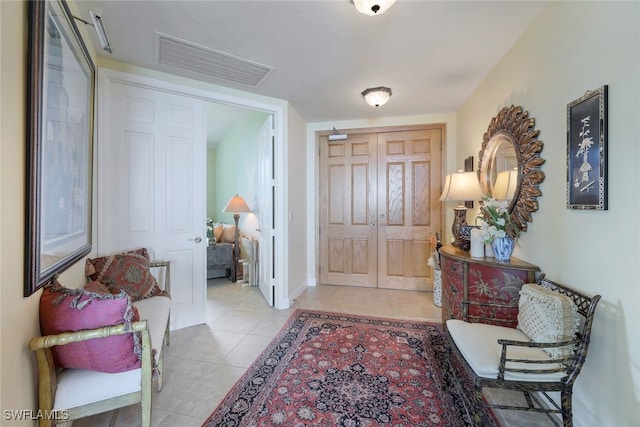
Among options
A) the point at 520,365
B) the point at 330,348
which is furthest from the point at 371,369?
the point at 520,365

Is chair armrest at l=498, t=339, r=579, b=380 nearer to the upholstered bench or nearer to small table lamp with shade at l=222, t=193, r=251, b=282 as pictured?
the upholstered bench

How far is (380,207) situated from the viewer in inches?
156

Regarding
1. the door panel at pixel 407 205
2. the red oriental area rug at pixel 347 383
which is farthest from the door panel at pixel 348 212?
the red oriental area rug at pixel 347 383

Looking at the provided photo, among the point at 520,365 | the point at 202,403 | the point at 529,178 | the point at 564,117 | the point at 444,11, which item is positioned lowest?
the point at 202,403

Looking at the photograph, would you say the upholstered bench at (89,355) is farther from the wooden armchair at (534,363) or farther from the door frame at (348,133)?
the door frame at (348,133)

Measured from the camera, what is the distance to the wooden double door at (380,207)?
3812mm

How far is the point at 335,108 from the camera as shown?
3453mm

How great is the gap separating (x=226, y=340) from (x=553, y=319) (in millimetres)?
2427

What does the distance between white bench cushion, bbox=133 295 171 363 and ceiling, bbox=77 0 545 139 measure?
6.54 feet

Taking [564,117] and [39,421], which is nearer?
[39,421]

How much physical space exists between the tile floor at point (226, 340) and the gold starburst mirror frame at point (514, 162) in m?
1.37

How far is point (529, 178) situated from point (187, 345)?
3.06 meters

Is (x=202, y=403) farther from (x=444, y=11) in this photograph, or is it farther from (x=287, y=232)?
(x=444, y=11)

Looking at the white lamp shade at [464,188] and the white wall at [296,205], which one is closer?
the white lamp shade at [464,188]
